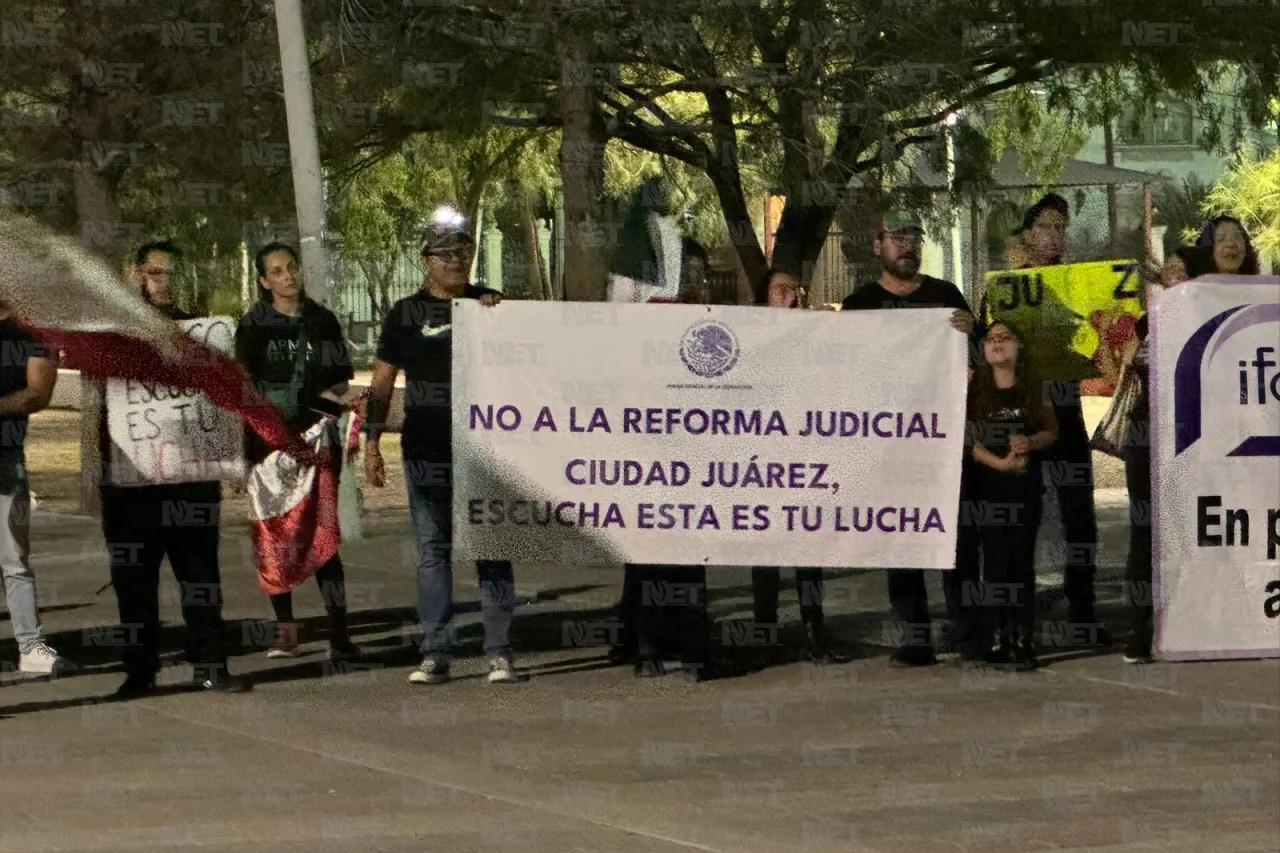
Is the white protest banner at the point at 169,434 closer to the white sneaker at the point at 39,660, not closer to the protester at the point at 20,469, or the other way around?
the protester at the point at 20,469

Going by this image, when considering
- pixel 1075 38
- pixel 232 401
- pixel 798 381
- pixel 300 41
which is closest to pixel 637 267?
pixel 798 381

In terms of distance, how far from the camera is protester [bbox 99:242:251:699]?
891 cm

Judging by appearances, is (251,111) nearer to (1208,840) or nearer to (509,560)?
(509,560)

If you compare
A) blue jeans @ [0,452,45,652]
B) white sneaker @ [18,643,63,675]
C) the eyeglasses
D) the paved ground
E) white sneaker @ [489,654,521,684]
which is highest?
the eyeglasses

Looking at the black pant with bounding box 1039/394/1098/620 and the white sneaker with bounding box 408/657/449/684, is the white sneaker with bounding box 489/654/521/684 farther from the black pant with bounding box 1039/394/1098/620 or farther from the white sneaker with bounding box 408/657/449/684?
the black pant with bounding box 1039/394/1098/620

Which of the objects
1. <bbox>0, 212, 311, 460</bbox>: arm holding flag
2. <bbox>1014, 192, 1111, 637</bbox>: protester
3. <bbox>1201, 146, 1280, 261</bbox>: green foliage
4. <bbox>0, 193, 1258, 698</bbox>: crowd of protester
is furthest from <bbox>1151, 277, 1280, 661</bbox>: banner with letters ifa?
<bbox>1201, 146, 1280, 261</bbox>: green foliage

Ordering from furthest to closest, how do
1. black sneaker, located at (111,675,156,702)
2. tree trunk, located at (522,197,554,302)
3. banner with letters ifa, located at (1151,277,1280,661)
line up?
tree trunk, located at (522,197,554,302)
black sneaker, located at (111,675,156,702)
banner with letters ifa, located at (1151,277,1280,661)

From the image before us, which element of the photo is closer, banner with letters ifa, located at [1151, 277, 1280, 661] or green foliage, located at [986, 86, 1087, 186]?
banner with letters ifa, located at [1151, 277, 1280, 661]

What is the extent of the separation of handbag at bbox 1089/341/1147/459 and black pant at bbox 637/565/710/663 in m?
1.93

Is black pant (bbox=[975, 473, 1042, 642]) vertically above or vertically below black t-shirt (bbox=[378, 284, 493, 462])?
below

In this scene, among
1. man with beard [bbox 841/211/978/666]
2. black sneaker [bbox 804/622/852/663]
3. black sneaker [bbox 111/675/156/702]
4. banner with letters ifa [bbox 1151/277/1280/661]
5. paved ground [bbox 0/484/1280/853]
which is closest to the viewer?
banner with letters ifa [bbox 1151/277/1280/661]

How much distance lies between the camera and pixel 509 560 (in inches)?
370

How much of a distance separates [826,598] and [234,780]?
4941 mm

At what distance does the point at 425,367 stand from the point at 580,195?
5.13 m
